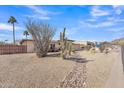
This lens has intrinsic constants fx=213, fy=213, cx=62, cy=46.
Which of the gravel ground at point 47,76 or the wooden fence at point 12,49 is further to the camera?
the wooden fence at point 12,49

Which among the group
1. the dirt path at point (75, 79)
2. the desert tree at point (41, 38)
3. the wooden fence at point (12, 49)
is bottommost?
the dirt path at point (75, 79)

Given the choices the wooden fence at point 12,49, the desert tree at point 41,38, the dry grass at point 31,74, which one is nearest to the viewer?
the dry grass at point 31,74

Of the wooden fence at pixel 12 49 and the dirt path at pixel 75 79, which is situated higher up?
the wooden fence at pixel 12 49

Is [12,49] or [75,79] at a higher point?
[12,49]

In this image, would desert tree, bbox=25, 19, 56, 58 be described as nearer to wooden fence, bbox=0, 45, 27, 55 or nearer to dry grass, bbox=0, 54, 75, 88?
dry grass, bbox=0, 54, 75, 88

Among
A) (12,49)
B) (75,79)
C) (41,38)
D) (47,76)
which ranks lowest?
(75,79)

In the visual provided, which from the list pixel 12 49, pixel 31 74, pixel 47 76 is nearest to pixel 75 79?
pixel 47 76

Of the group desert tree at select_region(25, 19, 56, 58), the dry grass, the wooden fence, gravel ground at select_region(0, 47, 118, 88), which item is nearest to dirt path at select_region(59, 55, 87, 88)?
gravel ground at select_region(0, 47, 118, 88)

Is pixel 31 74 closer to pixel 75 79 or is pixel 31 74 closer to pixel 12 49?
pixel 75 79

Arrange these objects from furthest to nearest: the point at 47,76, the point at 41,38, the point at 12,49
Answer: the point at 12,49
the point at 41,38
the point at 47,76

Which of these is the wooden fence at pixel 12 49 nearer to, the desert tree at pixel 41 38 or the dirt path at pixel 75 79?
the desert tree at pixel 41 38

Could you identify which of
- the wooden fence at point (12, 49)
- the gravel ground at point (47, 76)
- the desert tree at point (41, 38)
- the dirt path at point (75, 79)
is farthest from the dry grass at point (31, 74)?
the wooden fence at point (12, 49)

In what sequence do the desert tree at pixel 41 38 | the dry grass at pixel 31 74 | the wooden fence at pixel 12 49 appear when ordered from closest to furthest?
the dry grass at pixel 31 74 < the desert tree at pixel 41 38 < the wooden fence at pixel 12 49
